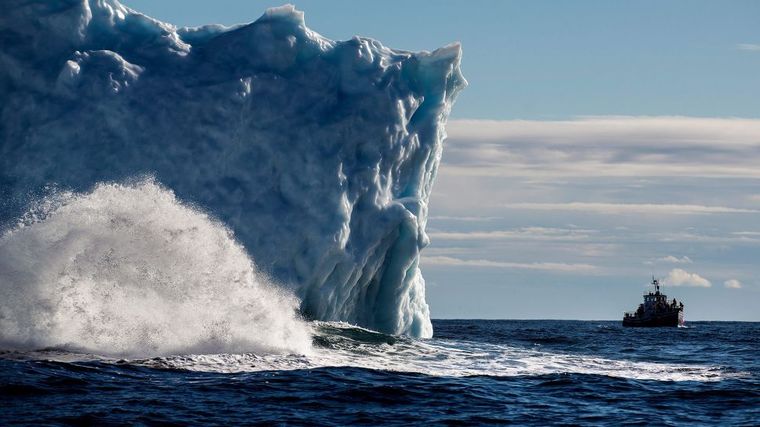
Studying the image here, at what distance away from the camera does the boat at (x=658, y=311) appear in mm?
79125

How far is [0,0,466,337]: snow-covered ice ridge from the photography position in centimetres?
2650

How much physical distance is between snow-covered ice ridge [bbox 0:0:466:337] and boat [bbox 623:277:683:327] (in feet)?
174

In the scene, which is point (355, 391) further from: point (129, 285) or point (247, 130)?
point (247, 130)

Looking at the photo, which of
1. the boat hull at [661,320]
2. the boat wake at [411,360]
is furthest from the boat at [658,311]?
the boat wake at [411,360]

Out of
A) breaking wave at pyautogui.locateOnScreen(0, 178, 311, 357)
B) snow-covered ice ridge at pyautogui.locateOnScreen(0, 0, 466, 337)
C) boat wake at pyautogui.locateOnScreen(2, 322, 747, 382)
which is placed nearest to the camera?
boat wake at pyautogui.locateOnScreen(2, 322, 747, 382)

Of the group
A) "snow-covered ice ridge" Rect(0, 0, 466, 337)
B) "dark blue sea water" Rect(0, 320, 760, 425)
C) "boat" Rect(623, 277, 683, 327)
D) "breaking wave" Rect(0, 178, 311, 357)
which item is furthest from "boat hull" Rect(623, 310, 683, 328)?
"breaking wave" Rect(0, 178, 311, 357)

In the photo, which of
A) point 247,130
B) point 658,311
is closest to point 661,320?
point 658,311

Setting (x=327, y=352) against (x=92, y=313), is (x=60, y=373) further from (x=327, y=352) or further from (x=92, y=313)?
(x=327, y=352)

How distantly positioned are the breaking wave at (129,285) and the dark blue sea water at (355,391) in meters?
0.88

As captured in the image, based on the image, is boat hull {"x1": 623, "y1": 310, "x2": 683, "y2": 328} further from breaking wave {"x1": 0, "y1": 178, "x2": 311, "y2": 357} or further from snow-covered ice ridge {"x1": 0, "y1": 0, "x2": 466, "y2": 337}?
breaking wave {"x1": 0, "y1": 178, "x2": 311, "y2": 357}

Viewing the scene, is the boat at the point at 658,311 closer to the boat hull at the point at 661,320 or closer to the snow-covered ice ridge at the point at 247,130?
the boat hull at the point at 661,320

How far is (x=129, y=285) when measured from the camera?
73.4ft

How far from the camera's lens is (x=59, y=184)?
26.0 metres

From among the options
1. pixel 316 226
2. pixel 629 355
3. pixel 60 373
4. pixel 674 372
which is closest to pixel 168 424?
pixel 60 373
